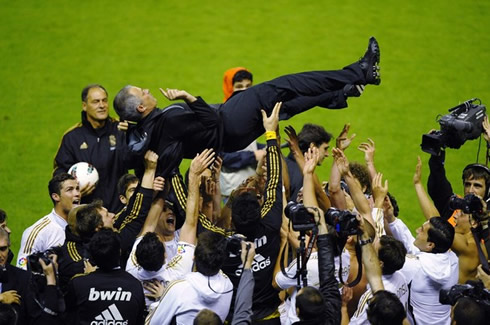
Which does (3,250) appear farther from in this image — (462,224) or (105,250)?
(462,224)

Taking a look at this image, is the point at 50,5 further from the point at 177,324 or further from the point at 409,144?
the point at 177,324

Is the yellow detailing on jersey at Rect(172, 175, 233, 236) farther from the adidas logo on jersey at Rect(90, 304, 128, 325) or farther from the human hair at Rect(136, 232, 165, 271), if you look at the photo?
the adidas logo on jersey at Rect(90, 304, 128, 325)

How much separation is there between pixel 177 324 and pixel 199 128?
176 cm

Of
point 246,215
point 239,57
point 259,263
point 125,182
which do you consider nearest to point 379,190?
point 259,263

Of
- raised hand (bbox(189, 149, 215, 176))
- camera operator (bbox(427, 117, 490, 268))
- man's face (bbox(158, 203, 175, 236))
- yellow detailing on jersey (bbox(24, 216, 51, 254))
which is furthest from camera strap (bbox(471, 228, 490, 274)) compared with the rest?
yellow detailing on jersey (bbox(24, 216, 51, 254))

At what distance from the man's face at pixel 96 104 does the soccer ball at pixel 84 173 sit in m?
0.71

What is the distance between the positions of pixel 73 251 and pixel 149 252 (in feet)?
2.09

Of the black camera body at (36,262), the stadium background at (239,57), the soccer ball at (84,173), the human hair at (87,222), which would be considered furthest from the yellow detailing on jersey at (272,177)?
the stadium background at (239,57)

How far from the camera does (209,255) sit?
5129 millimetres

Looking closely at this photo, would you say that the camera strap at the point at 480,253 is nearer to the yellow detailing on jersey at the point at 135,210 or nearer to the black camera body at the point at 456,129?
the black camera body at the point at 456,129

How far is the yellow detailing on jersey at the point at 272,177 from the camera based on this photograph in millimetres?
5830

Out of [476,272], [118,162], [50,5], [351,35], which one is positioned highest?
[50,5]

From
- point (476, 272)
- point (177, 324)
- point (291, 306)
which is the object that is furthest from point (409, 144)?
point (177, 324)

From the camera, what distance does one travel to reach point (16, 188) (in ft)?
32.9
